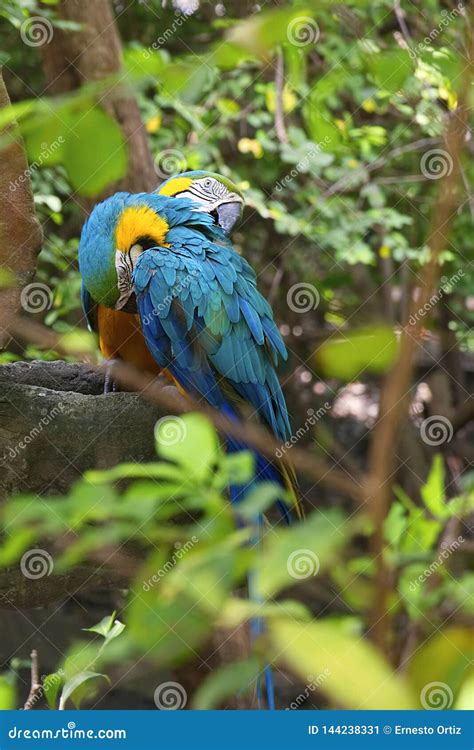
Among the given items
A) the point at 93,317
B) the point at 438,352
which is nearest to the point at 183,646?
the point at 93,317

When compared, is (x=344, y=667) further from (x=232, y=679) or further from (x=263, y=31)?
(x=263, y=31)

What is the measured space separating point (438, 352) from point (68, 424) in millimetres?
2649

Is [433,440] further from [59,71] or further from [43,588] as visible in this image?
[43,588]

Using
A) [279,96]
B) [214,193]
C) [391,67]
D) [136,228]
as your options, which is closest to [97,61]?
[279,96]

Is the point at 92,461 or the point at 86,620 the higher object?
the point at 92,461

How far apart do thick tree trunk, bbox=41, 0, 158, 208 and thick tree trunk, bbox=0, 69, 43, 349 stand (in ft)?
2.95

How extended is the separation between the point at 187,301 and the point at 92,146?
1.06 metres

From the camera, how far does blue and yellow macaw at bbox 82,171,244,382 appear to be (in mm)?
1552

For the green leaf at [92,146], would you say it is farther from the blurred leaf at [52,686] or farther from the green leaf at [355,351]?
the blurred leaf at [52,686]

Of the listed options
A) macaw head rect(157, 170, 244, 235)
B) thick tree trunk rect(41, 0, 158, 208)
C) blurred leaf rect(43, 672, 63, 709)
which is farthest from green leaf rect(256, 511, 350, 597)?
thick tree trunk rect(41, 0, 158, 208)

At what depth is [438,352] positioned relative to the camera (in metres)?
3.62

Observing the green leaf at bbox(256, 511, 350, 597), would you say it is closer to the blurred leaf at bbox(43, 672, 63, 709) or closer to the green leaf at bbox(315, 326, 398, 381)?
the green leaf at bbox(315, 326, 398, 381)

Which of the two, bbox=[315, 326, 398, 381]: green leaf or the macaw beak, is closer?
bbox=[315, 326, 398, 381]: green leaf

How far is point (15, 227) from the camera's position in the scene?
123 centimetres
